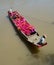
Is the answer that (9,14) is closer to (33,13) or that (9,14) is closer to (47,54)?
(33,13)

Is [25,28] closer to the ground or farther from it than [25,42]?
farther from it

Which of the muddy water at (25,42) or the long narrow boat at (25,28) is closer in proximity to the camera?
the muddy water at (25,42)

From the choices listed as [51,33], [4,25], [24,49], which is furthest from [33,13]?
[24,49]

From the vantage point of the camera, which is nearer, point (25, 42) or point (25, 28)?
point (25, 42)

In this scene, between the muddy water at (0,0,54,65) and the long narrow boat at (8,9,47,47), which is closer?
the muddy water at (0,0,54,65)
